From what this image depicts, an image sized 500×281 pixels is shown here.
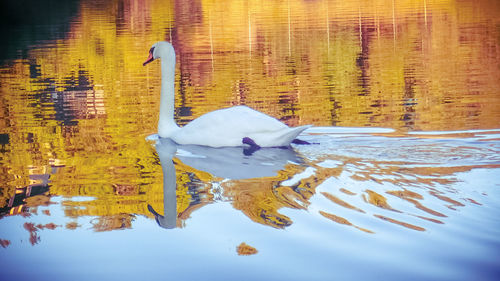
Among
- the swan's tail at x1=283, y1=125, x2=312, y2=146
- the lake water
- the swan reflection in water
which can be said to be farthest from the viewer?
the swan's tail at x1=283, y1=125, x2=312, y2=146

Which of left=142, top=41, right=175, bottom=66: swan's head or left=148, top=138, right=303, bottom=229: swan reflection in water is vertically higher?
left=142, top=41, right=175, bottom=66: swan's head

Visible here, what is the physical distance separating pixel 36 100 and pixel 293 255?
10.8 metres

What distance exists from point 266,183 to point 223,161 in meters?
1.30

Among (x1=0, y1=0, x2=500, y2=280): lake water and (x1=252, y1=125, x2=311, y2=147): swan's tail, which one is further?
(x1=252, y1=125, x2=311, y2=147): swan's tail

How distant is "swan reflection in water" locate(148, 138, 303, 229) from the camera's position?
23.2 ft

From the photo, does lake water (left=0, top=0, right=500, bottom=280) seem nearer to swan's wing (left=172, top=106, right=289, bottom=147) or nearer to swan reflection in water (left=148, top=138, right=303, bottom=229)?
swan reflection in water (left=148, top=138, right=303, bottom=229)

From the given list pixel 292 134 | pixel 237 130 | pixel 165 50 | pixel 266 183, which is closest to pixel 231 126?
pixel 237 130

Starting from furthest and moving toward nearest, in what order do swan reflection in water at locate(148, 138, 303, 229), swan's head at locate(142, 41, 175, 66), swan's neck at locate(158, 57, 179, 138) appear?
swan's head at locate(142, 41, 175, 66), swan's neck at locate(158, 57, 179, 138), swan reflection in water at locate(148, 138, 303, 229)

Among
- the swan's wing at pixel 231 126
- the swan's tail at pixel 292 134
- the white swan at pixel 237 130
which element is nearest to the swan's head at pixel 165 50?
the white swan at pixel 237 130

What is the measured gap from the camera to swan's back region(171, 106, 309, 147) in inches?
314

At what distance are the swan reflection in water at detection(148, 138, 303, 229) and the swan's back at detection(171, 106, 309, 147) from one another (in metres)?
0.14

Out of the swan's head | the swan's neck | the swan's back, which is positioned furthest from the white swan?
the swan's head

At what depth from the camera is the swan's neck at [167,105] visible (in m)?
9.54

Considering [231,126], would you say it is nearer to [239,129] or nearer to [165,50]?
[239,129]
